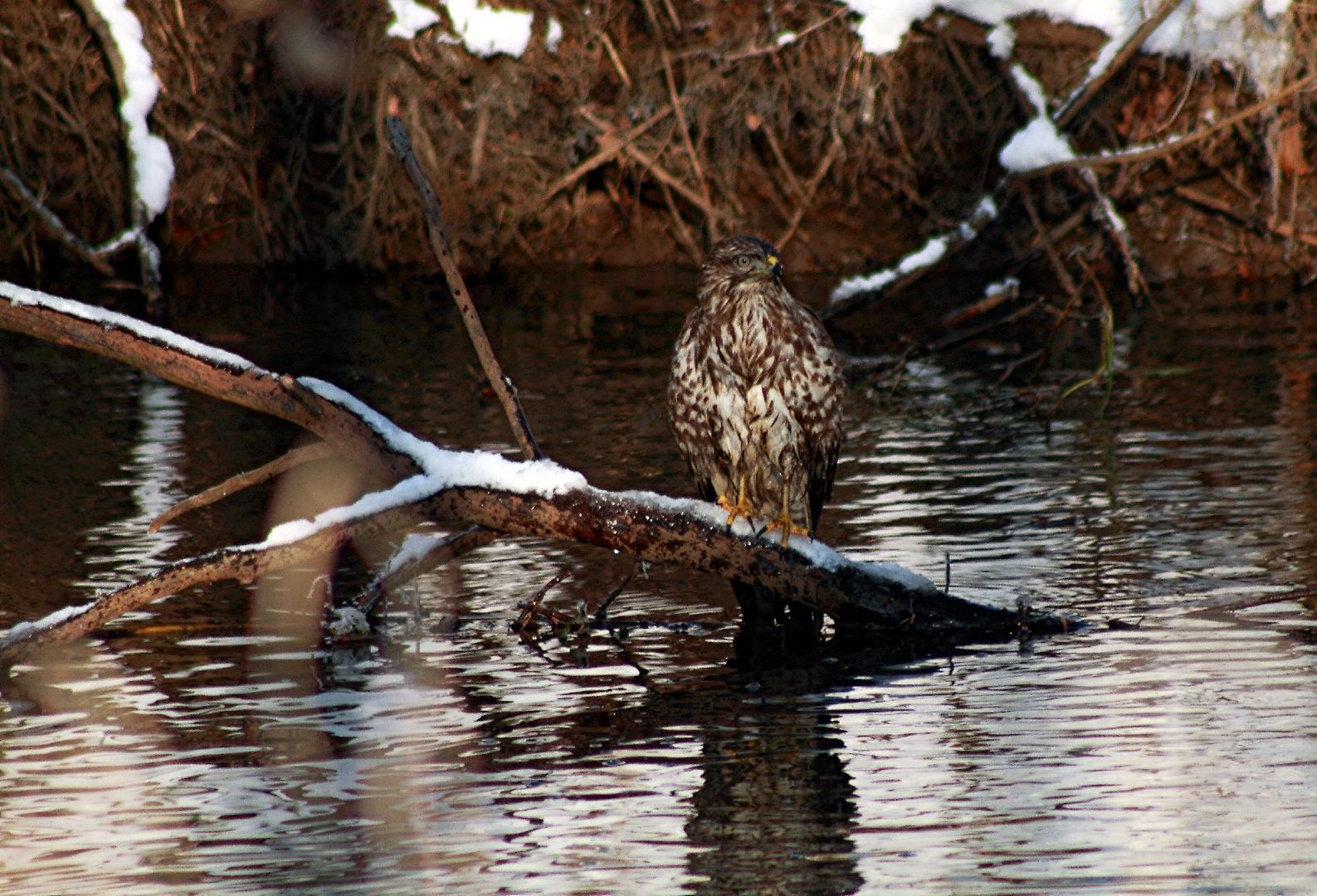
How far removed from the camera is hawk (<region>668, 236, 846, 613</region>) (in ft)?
19.0

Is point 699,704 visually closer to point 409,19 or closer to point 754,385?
point 754,385

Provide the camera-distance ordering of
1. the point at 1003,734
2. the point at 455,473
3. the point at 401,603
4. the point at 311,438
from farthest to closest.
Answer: the point at 311,438
the point at 401,603
the point at 455,473
the point at 1003,734

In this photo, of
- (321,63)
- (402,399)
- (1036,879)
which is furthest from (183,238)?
(1036,879)

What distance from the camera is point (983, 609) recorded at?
584 centimetres

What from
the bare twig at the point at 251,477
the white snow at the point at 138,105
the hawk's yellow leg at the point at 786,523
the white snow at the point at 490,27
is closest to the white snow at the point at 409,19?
the white snow at the point at 490,27

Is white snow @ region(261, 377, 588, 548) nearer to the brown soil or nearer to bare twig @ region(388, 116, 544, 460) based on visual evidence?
bare twig @ region(388, 116, 544, 460)

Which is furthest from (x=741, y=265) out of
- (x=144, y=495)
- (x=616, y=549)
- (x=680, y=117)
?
(x=680, y=117)

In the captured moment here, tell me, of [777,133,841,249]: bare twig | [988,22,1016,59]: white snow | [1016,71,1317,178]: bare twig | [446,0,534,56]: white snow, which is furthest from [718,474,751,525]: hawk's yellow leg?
[446,0,534,56]: white snow

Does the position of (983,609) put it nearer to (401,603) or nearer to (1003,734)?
(1003,734)

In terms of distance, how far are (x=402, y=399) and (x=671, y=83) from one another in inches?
166

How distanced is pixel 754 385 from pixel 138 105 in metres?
9.92

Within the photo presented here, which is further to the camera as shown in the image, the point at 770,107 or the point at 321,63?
the point at 321,63

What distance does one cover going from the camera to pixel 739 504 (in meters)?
5.95

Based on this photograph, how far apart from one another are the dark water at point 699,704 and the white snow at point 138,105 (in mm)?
5286
